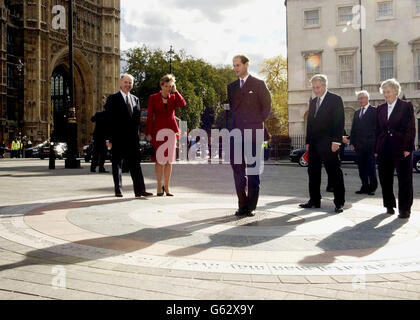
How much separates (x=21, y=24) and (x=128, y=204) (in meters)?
47.3

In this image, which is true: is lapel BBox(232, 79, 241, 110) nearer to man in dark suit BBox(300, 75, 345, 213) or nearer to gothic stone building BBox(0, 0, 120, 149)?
man in dark suit BBox(300, 75, 345, 213)

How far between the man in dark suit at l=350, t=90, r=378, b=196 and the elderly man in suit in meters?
2.95

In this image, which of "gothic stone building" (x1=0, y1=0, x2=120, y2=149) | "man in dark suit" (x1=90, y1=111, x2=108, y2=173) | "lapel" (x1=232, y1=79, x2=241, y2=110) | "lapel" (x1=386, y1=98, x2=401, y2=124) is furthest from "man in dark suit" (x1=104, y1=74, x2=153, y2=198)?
"gothic stone building" (x1=0, y1=0, x2=120, y2=149)

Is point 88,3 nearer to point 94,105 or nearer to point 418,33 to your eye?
point 94,105

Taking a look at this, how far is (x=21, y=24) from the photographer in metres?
48.0

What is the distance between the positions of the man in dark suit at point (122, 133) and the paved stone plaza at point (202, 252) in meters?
1.07

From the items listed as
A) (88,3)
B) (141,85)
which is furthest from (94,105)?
(88,3)

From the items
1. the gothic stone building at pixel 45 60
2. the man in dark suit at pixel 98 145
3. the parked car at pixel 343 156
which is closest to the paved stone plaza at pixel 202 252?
the man in dark suit at pixel 98 145

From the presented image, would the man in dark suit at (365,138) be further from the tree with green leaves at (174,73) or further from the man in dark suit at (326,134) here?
the tree with green leaves at (174,73)

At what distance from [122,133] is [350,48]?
27799 mm

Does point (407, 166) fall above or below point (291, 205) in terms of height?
above

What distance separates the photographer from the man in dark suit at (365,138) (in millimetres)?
9383

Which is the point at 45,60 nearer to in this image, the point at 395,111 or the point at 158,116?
the point at 158,116
